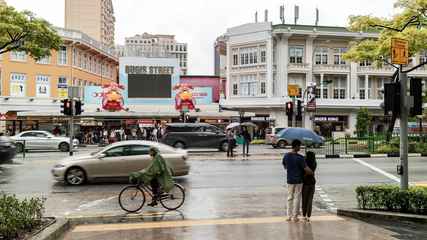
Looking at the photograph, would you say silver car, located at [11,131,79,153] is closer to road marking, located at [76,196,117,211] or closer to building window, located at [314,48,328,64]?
road marking, located at [76,196,117,211]

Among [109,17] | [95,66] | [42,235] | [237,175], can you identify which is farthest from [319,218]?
[109,17]

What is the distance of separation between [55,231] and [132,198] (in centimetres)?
304

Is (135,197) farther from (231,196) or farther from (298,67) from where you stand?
(298,67)

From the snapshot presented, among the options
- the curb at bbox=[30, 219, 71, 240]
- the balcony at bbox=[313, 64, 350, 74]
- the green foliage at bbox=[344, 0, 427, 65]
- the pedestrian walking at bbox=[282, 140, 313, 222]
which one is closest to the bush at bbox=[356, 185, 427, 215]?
the pedestrian walking at bbox=[282, 140, 313, 222]

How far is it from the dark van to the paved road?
615 cm

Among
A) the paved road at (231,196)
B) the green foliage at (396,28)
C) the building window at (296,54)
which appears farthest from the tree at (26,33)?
the building window at (296,54)

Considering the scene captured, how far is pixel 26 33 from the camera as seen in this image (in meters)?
26.4

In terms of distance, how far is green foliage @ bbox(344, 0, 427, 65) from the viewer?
27.5 metres

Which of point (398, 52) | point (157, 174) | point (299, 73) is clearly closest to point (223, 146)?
point (157, 174)

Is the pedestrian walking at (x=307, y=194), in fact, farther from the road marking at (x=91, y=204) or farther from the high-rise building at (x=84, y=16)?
the high-rise building at (x=84, y=16)

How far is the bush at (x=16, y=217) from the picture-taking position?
8156mm

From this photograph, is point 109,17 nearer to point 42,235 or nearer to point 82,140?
point 82,140

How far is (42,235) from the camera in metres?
8.62

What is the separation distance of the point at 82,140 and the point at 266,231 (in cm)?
3626
